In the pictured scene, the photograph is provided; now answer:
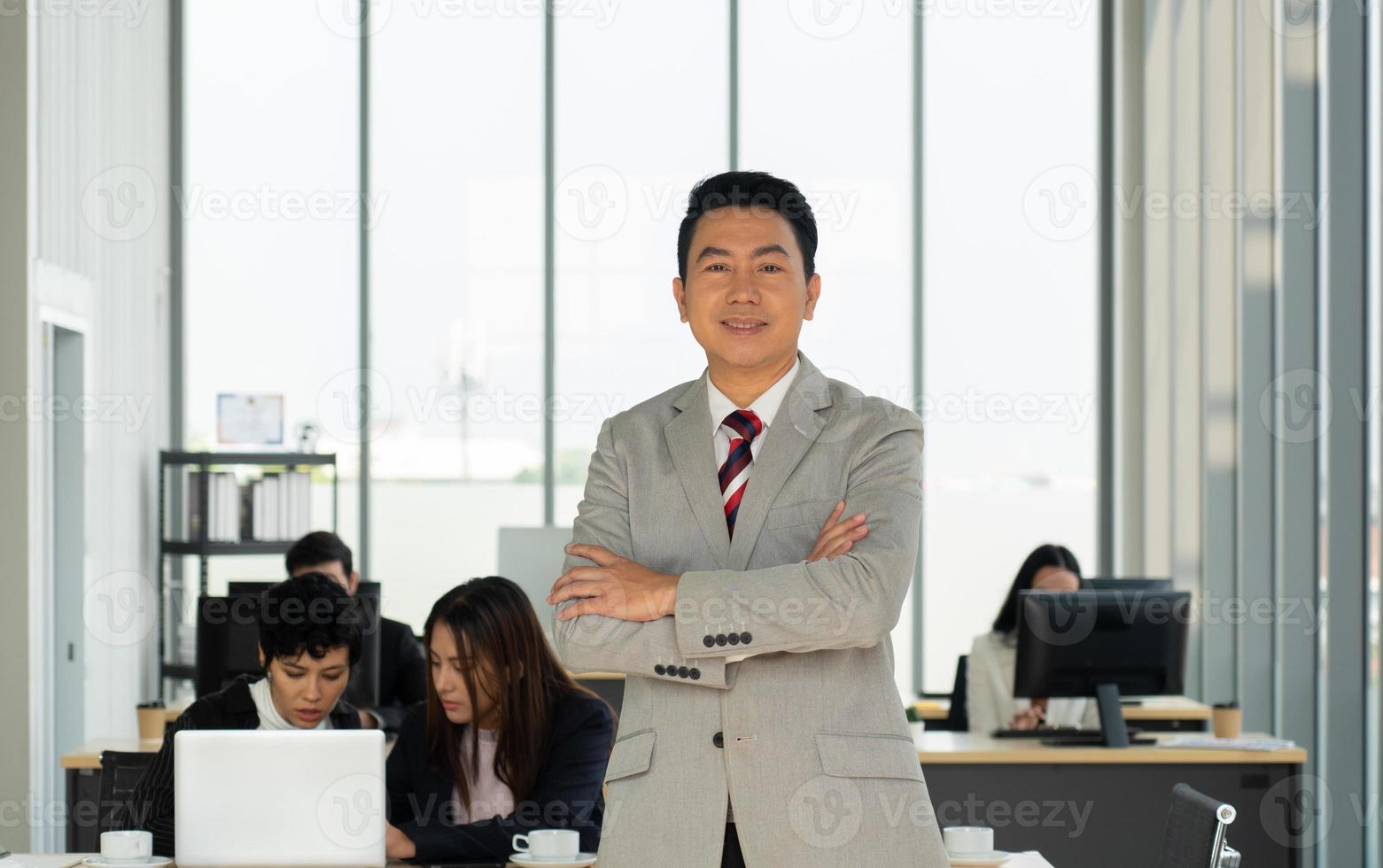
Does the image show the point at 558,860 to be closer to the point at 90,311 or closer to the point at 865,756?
the point at 865,756

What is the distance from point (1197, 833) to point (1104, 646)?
2.04 meters

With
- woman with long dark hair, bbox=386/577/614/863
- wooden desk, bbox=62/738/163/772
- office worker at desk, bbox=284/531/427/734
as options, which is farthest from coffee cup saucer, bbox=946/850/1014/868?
office worker at desk, bbox=284/531/427/734

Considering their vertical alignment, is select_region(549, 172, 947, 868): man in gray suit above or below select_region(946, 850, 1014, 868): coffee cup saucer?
above

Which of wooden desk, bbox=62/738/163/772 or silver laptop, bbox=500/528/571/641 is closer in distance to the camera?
wooden desk, bbox=62/738/163/772

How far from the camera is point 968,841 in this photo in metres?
2.84

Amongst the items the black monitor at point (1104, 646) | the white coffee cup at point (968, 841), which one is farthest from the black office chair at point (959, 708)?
the white coffee cup at point (968, 841)

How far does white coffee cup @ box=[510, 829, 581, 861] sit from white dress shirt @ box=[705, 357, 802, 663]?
104cm

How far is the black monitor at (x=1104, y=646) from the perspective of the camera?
4734 mm

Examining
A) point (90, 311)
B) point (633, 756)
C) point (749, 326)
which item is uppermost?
point (90, 311)

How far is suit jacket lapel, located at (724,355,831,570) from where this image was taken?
202cm

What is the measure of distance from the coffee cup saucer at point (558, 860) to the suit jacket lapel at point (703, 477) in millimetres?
946

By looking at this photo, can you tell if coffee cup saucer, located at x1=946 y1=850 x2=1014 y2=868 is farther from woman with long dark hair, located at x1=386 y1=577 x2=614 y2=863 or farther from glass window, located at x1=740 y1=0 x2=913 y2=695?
glass window, located at x1=740 y1=0 x2=913 y2=695

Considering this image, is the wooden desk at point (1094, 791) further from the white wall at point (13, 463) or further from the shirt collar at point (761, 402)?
the white wall at point (13, 463)

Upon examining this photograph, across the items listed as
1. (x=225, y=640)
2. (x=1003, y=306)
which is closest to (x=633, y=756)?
(x=225, y=640)
